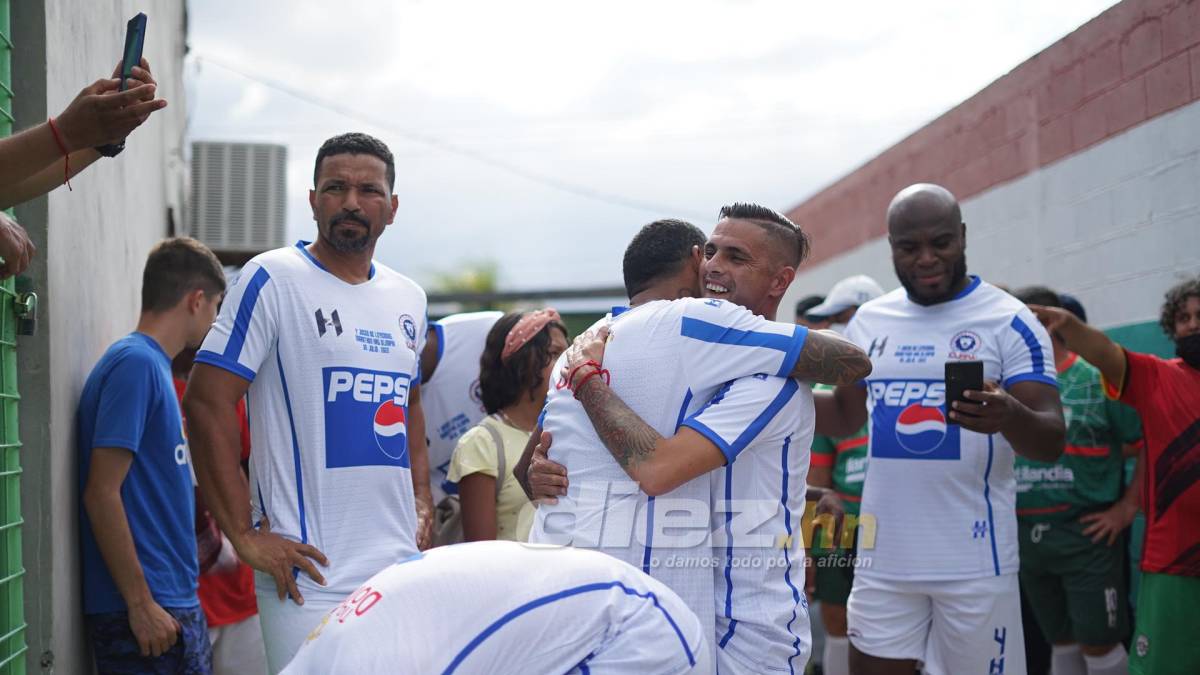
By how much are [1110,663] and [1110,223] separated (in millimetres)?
2535

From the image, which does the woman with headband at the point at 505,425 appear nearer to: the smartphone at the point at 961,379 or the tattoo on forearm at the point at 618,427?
the tattoo on forearm at the point at 618,427

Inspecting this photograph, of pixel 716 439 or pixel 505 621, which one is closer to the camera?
pixel 505 621

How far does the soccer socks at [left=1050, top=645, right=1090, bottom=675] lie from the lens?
607 centimetres

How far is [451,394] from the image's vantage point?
18.0 feet

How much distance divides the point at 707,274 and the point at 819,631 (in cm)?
591

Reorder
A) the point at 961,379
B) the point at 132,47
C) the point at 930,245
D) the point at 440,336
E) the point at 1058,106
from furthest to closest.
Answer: the point at 1058,106
the point at 440,336
the point at 930,245
the point at 961,379
the point at 132,47

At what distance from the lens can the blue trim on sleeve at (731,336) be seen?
10.1ft

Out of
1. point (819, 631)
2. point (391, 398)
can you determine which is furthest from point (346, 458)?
point (819, 631)

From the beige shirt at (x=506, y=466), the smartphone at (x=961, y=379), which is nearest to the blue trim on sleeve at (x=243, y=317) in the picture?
the beige shirt at (x=506, y=466)

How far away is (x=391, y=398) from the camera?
3875mm

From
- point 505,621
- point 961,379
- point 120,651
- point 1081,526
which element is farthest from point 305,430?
point 1081,526

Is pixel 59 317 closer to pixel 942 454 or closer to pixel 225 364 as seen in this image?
pixel 225 364

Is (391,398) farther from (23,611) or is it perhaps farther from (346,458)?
(23,611)

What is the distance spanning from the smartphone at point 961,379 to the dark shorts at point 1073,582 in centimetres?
221
